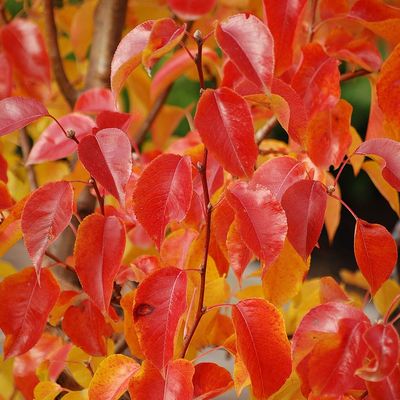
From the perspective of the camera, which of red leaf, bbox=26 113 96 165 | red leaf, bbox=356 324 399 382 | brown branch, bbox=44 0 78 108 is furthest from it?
brown branch, bbox=44 0 78 108

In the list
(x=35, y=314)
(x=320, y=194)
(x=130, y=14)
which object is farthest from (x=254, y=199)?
(x=130, y=14)

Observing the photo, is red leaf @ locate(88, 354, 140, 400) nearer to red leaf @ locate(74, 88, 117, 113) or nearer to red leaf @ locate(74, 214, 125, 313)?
red leaf @ locate(74, 214, 125, 313)

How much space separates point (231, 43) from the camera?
46 centimetres

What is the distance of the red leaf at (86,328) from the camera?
0.65m

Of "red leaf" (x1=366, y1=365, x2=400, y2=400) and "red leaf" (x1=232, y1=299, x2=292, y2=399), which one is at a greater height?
"red leaf" (x1=232, y1=299, x2=292, y2=399)

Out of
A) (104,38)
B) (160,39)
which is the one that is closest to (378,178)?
(160,39)

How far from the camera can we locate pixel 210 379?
0.58 m

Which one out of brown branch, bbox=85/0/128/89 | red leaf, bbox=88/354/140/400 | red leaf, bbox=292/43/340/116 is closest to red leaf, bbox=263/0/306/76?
red leaf, bbox=292/43/340/116

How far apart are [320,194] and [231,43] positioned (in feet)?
0.42

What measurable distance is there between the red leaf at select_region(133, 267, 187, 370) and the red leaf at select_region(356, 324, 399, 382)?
13 centimetres

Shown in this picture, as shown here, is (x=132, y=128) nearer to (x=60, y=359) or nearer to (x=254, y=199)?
(x=60, y=359)

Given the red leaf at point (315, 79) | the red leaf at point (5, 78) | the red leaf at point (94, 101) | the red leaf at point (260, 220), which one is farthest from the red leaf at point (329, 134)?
the red leaf at point (5, 78)

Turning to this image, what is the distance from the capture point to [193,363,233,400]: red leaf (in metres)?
0.57

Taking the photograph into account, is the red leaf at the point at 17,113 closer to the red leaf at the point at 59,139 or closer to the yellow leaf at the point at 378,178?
the red leaf at the point at 59,139
